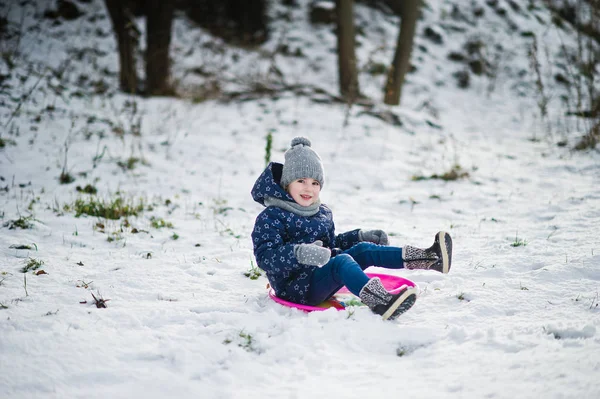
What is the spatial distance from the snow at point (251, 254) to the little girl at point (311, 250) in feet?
0.56

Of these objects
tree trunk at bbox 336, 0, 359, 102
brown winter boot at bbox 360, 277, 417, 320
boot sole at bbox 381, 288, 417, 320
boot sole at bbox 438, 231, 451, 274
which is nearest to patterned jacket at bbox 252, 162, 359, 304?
brown winter boot at bbox 360, 277, 417, 320

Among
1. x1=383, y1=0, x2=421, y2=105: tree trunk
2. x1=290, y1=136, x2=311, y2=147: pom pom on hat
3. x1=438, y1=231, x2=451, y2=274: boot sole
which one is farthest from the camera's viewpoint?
x1=383, y1=0, x2=421, y2=105: tree trunk

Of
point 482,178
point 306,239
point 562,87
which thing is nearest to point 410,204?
point 482,178

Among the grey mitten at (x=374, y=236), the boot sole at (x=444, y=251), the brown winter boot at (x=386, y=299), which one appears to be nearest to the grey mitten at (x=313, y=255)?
the brown winter boot at (x=386, y=299)

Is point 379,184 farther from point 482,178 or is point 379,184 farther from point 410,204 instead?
point 482,178

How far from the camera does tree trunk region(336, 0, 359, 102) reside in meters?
9.60

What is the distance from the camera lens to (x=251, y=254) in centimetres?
392

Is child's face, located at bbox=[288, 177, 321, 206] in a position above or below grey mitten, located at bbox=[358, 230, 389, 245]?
above

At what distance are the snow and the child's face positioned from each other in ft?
2.44

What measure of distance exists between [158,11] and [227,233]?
21.6 ft

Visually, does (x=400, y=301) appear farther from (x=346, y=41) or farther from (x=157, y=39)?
(x=157, y=39)

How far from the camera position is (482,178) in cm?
655

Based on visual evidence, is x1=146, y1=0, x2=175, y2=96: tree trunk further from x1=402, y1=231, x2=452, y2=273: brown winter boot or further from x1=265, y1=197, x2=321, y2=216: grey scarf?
x1=402, y1=231, x2=452, y2=273: brown winter boot

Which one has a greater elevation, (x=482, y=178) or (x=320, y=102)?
(x=320, y=102)
